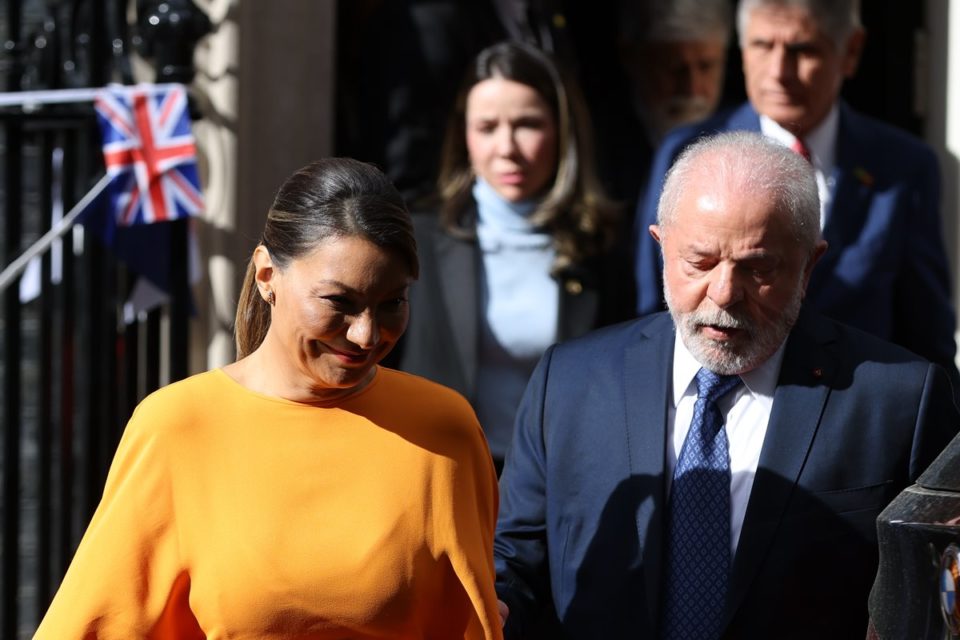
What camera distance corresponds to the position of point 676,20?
616 centimetres

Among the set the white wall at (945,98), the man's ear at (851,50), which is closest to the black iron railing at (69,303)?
the man's ear at (851,50)

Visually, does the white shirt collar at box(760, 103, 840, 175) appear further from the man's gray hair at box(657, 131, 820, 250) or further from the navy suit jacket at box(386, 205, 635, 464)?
the man's gray hair at box(657, 131, 820, 250)

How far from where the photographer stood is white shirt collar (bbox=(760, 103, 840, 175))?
501 centimetres

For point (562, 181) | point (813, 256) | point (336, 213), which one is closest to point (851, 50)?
point (562, 181)

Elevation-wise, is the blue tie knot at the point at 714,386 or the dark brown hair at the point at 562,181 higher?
the dark brown hair at the point at 562,181

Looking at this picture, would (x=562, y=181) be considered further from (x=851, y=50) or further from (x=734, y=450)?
(x=734, y=450)

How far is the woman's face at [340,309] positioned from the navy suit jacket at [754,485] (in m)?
0.80

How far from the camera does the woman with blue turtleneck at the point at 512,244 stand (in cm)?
501

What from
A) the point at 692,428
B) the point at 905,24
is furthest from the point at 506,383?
the point at 905,24

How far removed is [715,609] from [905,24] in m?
3.80

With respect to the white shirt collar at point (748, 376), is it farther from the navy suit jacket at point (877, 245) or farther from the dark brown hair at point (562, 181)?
the dark brown hair at point (562, 181)

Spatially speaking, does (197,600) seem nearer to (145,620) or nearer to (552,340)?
(145,620)

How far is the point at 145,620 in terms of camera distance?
9.34 ft

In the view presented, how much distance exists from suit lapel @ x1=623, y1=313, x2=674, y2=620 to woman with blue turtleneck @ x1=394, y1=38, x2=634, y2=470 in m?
1.31
